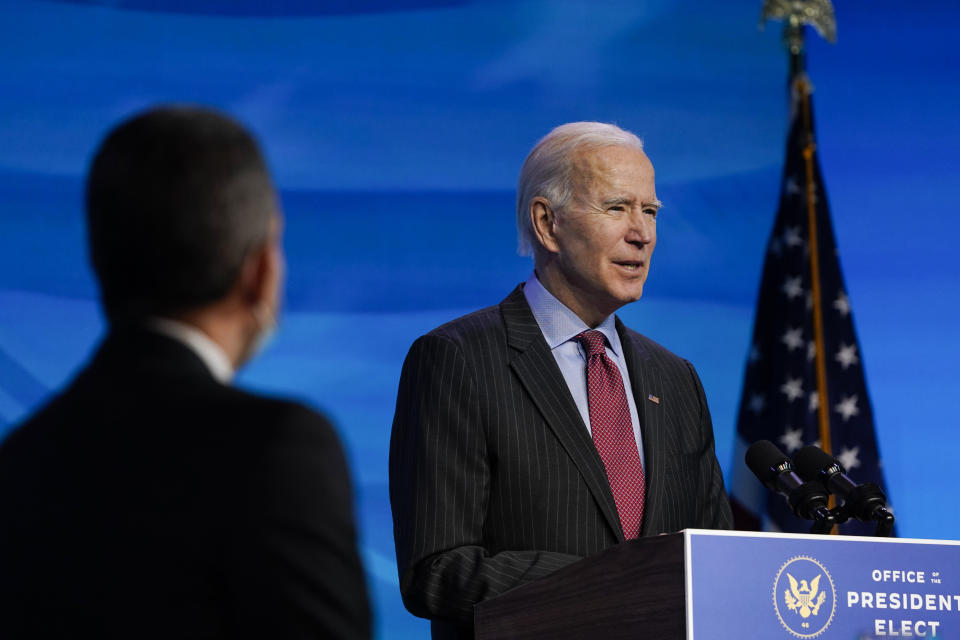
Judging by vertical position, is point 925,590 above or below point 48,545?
above

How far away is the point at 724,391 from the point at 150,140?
4324 millimetres

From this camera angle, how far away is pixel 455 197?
4.94 meters

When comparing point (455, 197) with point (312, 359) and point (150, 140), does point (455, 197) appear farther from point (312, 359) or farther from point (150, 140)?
point (150, 140)

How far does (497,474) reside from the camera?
2352 mm

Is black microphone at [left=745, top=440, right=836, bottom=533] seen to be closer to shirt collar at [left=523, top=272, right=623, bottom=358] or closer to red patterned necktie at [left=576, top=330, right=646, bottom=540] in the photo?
red patterned necktie at [left=576, top=330, right=646, bottom=540]

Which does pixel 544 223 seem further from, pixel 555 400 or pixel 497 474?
pixel 497 474

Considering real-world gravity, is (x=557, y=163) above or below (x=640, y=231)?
above

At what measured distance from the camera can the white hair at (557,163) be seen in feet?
8.96

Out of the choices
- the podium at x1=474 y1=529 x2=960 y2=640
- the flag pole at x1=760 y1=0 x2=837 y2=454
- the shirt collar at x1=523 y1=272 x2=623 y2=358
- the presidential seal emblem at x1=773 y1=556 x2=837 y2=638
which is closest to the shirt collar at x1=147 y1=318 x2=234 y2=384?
the podium at x1=474 y1=529 x2=960 y2=640

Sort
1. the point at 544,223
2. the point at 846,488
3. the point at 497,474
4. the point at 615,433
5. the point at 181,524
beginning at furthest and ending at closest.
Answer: the point at 544,223 → the point at 615,433 → the point at 497,474 → the point at 846,488 → the point at 181,524

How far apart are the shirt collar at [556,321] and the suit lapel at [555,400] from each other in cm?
3

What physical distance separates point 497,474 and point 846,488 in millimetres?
681

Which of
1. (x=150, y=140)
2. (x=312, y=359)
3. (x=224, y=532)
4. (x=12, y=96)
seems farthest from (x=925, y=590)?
(x=12, y=96)

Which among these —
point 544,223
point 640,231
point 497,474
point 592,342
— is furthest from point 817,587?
point 544,223
